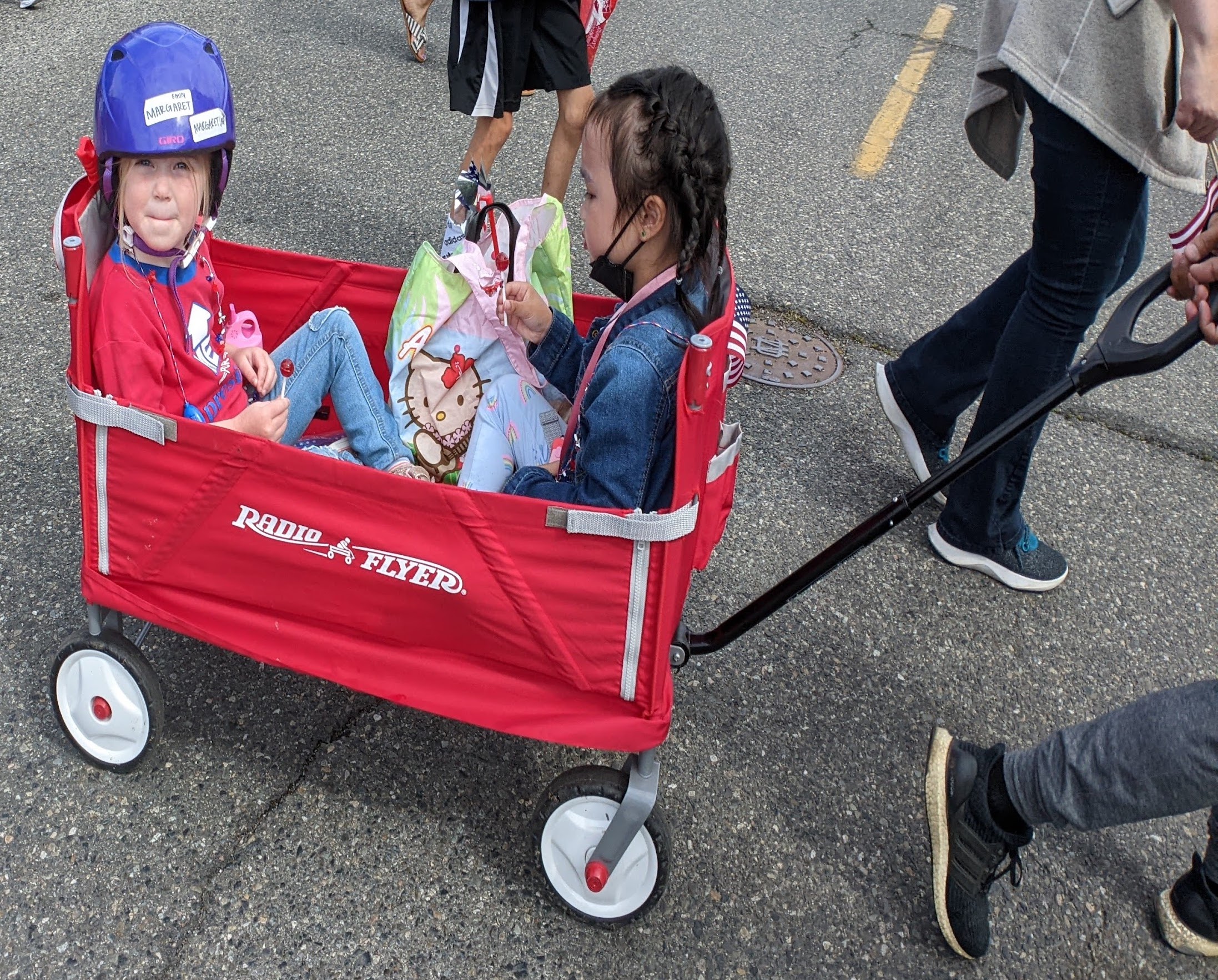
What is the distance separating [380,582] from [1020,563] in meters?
1.75

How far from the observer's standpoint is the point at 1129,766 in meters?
1.78

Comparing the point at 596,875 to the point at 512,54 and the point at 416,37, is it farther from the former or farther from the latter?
the point at 416,37

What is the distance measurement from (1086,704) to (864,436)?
1.03 metres

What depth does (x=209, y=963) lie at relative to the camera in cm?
189

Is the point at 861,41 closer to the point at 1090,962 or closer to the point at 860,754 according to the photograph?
the point at 860,754

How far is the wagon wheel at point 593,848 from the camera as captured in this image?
6.20 feet

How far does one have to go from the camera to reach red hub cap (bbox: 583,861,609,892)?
188 cm

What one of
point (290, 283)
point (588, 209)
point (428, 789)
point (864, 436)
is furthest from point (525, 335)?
point (864, 436)

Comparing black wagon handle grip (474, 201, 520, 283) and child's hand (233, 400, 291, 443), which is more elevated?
black wagon handle grip (474, 201, 520, 283)

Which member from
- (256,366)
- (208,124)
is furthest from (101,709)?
(208,124)

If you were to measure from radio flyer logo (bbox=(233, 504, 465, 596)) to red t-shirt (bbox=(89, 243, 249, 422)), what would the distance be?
0.26m

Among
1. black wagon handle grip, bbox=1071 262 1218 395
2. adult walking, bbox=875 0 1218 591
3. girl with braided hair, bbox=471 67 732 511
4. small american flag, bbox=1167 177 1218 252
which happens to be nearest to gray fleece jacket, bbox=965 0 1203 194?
adult walking, bbox=875 0 1218 591

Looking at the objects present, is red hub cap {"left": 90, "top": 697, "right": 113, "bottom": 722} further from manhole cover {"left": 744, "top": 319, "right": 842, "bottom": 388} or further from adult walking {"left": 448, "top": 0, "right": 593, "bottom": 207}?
adult walking {"left": 448, "top": 0, "right": 593, "bottom": 207}

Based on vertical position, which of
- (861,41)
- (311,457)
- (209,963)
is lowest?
(209,963)
